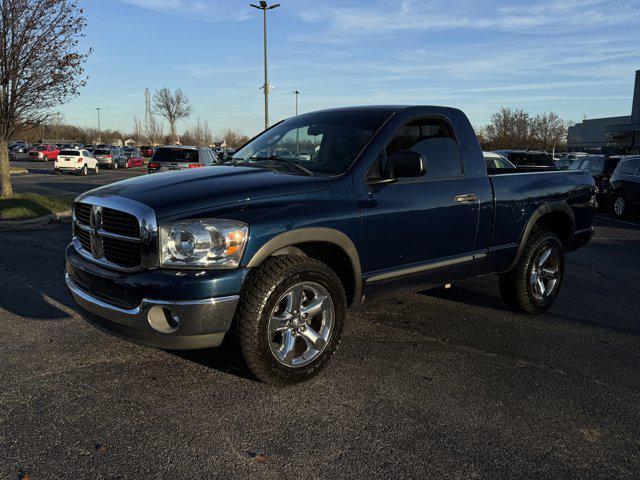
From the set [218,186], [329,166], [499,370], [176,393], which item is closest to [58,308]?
[176,393]

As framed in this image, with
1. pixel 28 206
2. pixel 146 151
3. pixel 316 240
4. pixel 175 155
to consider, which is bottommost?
pixel 28 206

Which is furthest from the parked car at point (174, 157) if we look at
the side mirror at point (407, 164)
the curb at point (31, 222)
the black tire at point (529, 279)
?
the side mirror at point (407, 164)

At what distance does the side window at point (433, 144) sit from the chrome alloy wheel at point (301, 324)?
1.36m

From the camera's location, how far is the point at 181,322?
3.12 meters

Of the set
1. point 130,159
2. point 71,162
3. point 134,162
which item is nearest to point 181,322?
point 71,162

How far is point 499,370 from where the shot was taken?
3.96 metres

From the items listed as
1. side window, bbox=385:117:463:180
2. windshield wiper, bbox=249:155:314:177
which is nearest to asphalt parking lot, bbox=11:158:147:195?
windshield wiper, bbox=249:155:314:177

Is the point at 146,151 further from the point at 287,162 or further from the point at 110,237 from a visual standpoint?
the point at 110,237

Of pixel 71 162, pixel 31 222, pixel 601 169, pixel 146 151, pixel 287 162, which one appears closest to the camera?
pixel 287 162

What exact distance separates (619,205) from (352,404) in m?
13.9

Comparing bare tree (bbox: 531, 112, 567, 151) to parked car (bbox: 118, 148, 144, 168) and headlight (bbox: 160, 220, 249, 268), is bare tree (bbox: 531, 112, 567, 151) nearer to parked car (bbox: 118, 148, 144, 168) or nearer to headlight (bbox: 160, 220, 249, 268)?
parked car (bbox: 118, 148, 144, 168)

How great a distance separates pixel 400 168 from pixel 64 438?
2677 mm

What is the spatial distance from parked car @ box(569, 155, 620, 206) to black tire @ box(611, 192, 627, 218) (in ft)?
2.87

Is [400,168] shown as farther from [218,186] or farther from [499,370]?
[499,370]
